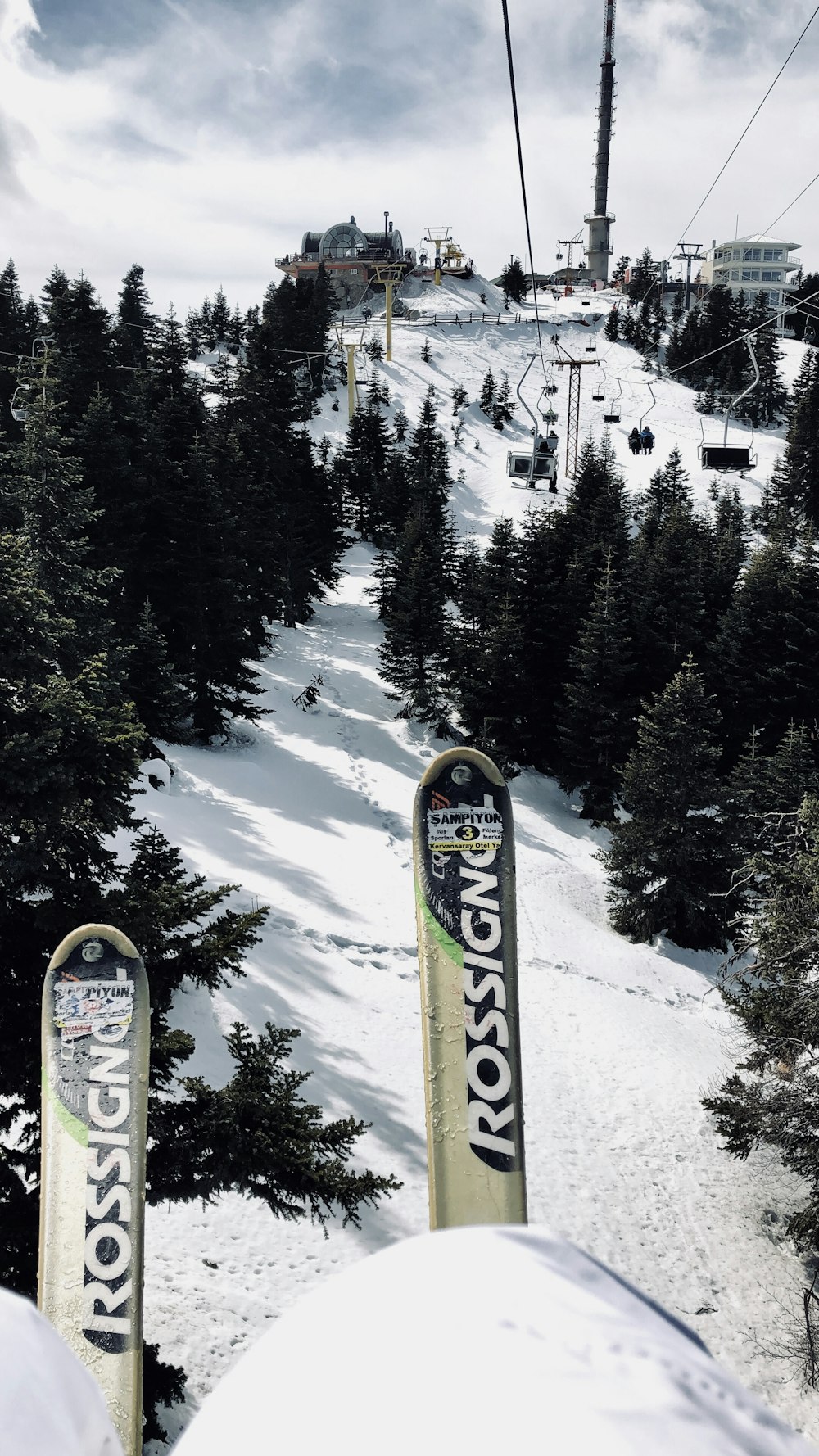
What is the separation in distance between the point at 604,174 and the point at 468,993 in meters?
137

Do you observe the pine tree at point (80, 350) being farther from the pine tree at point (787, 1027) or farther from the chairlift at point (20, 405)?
the pine tree at point (787, 1027)

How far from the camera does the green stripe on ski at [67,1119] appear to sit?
15.8 feet

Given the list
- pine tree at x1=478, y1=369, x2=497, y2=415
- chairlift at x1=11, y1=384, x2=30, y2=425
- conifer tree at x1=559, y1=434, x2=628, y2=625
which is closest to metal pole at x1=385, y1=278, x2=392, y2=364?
pine tree at x1=478, y1=369, x2=497, y2=415

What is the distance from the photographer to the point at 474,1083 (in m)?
5.48

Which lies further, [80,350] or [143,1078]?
[80,350]

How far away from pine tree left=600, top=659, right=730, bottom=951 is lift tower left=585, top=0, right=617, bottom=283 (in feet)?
377

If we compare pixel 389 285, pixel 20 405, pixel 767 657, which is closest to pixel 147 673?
pixel 20 405

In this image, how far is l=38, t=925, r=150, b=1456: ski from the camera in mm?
4371

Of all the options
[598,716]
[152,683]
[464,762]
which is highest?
[464,762]

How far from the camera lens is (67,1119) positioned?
486cm

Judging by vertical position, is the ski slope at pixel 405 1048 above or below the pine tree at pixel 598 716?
below

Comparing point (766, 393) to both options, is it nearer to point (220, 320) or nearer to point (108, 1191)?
point (220, 320)

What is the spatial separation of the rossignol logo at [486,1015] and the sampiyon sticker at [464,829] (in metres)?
0.06

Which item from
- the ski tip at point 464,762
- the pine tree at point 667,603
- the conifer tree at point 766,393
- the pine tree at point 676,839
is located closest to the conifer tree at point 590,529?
the pine tree at point 667,603
